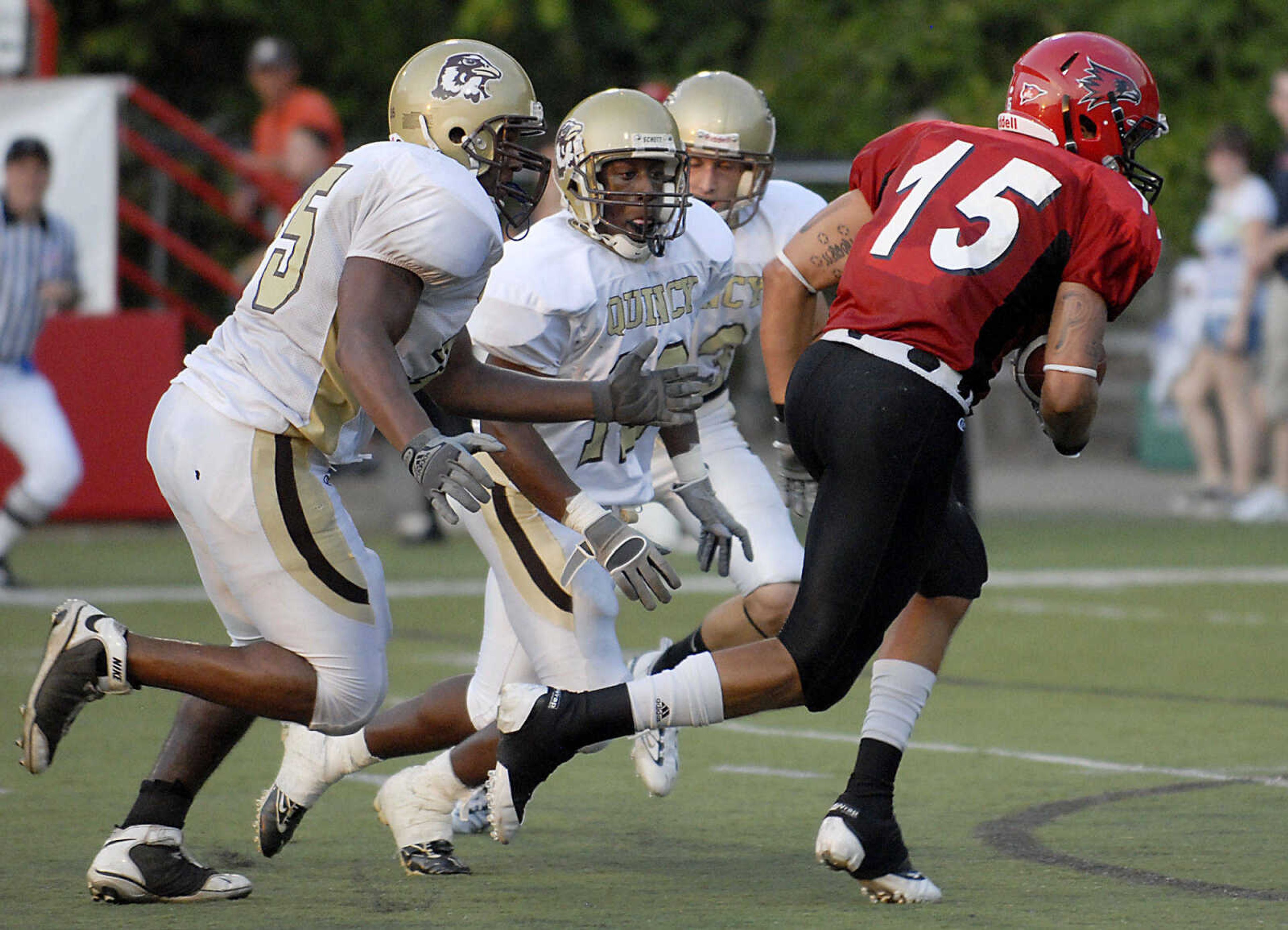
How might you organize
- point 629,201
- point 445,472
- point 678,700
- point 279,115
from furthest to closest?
1. point 279,115
2. point 629,201
3. point 678,700
4. point 445,472

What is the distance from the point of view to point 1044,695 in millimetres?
6742

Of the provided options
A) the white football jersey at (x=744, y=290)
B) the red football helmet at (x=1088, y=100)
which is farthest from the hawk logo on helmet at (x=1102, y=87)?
the white football jersey at (x=744, y=290)

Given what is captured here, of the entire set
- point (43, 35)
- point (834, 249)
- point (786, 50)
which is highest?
point (786, 50)

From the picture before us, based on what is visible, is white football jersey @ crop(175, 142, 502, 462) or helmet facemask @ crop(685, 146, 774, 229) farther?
helmet facemask @ crop(685, 146, 774, 229)

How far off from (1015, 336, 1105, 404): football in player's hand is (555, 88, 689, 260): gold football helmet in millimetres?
884

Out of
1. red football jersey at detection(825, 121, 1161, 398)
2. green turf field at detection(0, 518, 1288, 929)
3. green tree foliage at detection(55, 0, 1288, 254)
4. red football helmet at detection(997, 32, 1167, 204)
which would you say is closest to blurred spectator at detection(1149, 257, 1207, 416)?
green tree foliage at detection(55, 0, 1288, 254)

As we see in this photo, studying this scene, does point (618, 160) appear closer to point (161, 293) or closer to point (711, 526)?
point (711, 526)

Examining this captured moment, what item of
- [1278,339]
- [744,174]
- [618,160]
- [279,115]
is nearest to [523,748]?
[618,160]

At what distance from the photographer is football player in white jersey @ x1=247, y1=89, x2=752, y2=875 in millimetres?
4527

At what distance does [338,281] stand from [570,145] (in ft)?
3.30

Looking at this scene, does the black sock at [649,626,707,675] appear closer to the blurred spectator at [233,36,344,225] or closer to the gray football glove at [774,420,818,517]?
the gray football glove at [774,420,818,517]

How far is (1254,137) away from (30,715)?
44.1 feet

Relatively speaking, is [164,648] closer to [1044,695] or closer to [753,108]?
[753,108]

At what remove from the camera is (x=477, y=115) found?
446 centimetres
